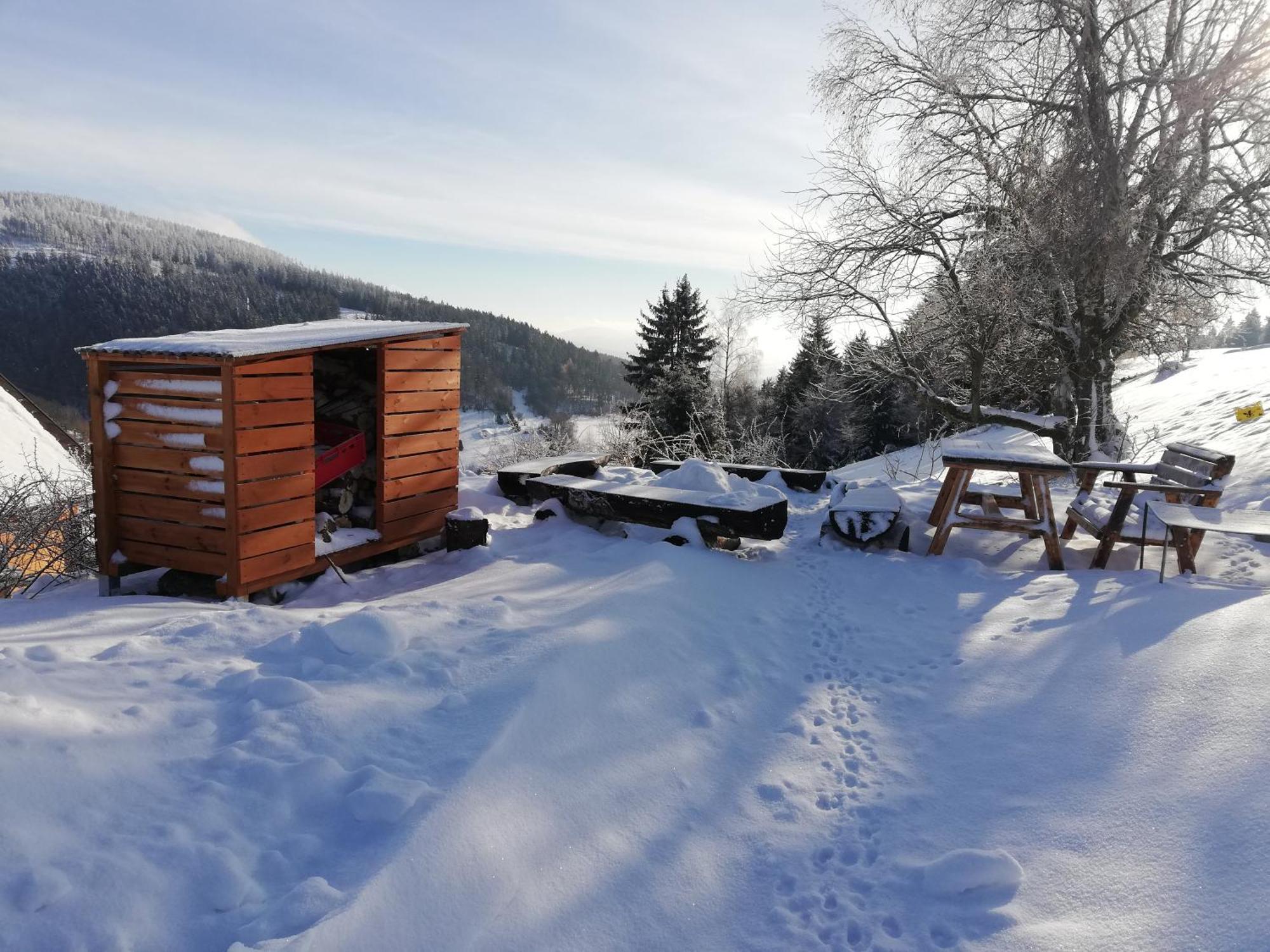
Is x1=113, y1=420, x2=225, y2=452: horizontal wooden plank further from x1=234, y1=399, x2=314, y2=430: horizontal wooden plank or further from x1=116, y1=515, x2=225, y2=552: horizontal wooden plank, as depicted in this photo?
x1=116, y1=515, x2=225, y2=552: horizontal wooden plank

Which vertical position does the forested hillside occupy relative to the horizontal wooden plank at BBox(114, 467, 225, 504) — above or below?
above

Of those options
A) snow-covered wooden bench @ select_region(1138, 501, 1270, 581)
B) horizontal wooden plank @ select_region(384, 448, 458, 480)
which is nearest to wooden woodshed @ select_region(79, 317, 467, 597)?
horizontal wooden plank @ select_region(384, 448, 458, 480)

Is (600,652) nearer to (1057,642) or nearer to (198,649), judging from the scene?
(198,649)

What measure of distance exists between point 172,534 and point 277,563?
734 mm

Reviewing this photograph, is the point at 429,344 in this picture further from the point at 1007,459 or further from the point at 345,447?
the point at 1007,459

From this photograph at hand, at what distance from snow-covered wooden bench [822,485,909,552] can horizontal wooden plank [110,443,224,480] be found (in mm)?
4809

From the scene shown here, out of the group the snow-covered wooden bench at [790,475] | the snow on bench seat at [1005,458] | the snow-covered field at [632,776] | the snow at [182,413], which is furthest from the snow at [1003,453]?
the snow at [182,413]

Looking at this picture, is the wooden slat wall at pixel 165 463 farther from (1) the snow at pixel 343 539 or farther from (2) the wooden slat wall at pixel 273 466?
(1) the snow at pixel 343 539

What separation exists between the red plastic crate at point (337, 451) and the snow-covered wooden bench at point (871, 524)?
4.17 m

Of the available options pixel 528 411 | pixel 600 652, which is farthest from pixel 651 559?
pixel 528 411

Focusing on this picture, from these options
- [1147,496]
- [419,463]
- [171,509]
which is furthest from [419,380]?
[1147,496]

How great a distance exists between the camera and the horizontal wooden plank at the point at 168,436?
4.75m

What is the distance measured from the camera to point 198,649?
3.44 m

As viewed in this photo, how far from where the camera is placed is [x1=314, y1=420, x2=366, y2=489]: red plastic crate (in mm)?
5762
